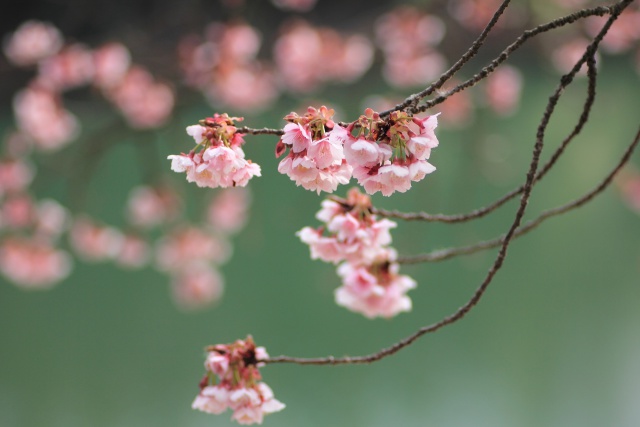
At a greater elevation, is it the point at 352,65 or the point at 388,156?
the point at 352,65

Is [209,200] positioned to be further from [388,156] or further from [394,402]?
[388,156]

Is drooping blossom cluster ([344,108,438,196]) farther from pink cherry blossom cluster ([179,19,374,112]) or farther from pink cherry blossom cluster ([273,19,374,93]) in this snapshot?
pink cherry blossom cluster ([273,19,374,93])

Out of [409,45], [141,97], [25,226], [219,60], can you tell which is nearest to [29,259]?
[25,226]

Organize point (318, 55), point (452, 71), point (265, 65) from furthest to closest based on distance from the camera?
point (265, 65) < point (318, 55) < point (452, 71)

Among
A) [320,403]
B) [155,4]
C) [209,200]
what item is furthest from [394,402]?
[155,4]

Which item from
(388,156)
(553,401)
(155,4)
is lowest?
(388,156)

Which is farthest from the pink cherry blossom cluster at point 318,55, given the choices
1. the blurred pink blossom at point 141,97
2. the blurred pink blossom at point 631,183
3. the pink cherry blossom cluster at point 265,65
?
the blurred pink blossom at point 631,183

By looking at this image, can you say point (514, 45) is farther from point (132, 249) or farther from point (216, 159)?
point (132, 249)
